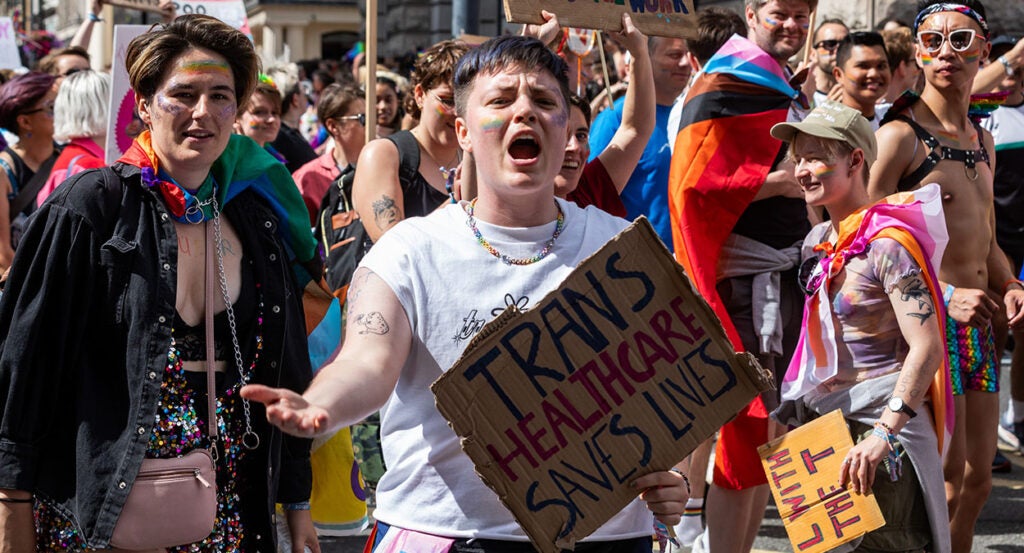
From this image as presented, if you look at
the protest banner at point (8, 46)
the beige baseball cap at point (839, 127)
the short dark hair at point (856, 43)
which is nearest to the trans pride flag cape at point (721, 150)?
the beige baseball cap at point (839, 127)

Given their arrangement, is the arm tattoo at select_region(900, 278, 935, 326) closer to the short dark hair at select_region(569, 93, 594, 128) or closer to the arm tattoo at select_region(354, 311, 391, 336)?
the short dark hair at select_region(569, 93, 594, 128)

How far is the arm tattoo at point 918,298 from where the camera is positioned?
3.95m

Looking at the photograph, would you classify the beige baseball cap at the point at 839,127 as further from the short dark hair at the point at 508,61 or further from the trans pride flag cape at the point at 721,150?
the short dark hair at the point at 508,61

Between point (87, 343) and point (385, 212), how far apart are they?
5.81ft

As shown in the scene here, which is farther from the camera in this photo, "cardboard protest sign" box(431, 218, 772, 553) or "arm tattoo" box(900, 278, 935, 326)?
"arm tattoo" box(900, 278, 935, 326)

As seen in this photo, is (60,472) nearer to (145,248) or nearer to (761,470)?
(145,248)

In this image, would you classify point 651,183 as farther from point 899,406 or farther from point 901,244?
point 899,406

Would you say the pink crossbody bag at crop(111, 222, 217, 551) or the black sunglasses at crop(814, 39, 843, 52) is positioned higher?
the black sunglasses at crop(814, 39, 843, 52)

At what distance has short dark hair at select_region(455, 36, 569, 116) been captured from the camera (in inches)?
110

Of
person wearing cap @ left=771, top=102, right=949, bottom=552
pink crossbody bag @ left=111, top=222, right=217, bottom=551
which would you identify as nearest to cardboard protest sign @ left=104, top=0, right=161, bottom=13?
person wearing cap @ left=771, top=102, right=949, bottom=552

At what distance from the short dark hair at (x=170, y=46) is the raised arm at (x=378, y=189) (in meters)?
1.34

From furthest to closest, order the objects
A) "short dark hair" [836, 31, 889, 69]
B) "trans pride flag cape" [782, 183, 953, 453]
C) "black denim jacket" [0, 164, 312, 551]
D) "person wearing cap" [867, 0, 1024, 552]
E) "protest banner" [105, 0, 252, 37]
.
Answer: "protest banner" [105, 0, 252, 37] → "short dark hair" [836, 31, 889, 69] → "person wearing cap" [867, 0, 1024, 552] → "trans pride flag cape" [782, 183, 953, 453] → "black denim jacket" [0, 164, 312, 551]

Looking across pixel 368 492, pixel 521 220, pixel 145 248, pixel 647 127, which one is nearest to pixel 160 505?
pixel 145 248

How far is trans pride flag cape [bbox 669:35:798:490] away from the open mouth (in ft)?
8.40
